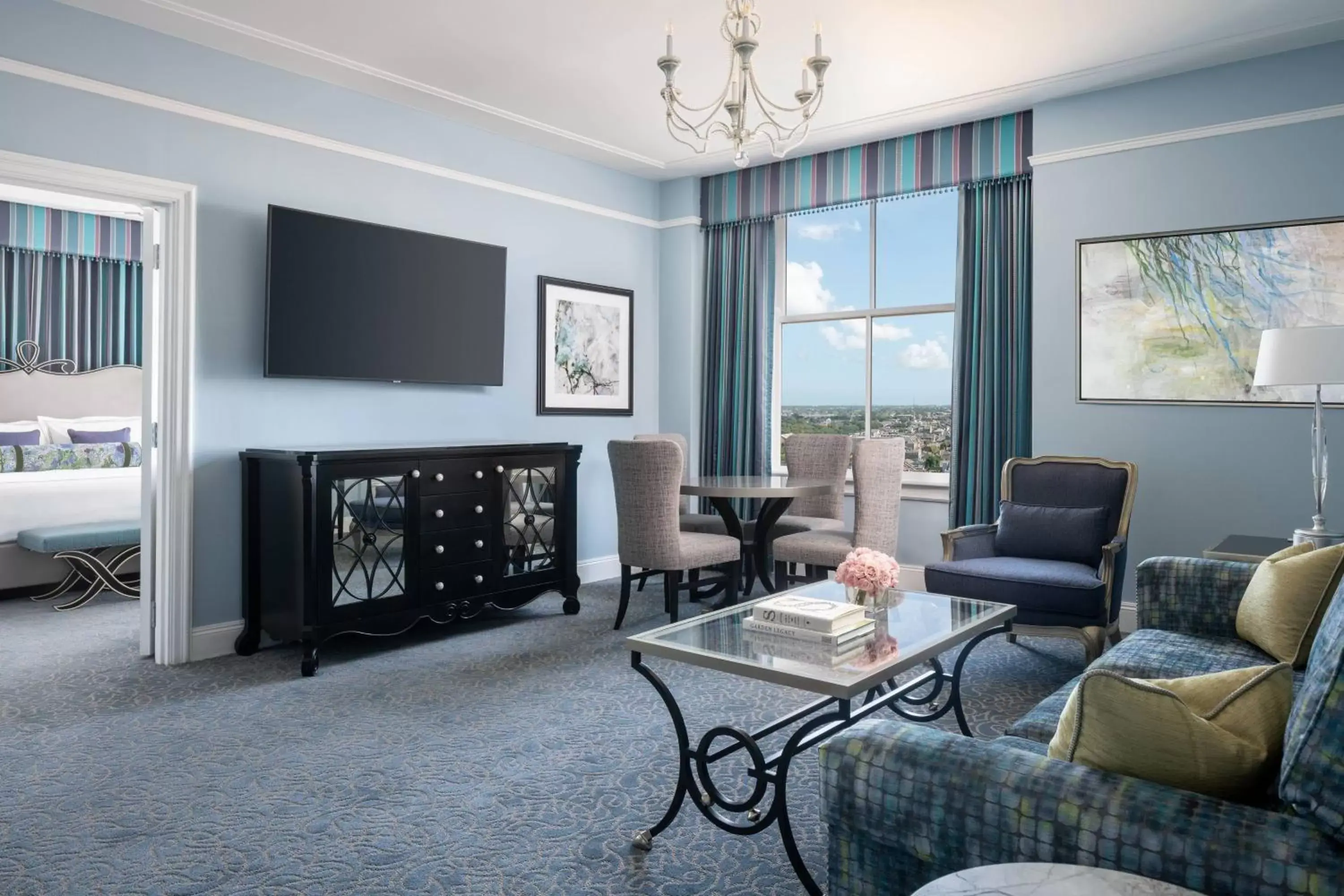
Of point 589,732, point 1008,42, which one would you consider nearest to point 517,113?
point 1008,42

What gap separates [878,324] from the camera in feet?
18.1

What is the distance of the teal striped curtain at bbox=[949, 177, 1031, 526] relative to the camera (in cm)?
476

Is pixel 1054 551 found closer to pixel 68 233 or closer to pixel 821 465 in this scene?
pixel 821 465

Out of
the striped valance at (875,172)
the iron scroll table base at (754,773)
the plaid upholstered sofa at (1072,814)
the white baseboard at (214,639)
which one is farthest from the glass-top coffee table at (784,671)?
the striped valance at (875,172)

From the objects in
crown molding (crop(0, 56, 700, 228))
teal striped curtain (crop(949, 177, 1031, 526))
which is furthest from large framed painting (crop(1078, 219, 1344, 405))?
crown molding (crop(0, 56, 700, 228))

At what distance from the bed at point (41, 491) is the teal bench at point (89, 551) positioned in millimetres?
78

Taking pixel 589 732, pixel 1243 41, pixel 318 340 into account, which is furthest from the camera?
pixel 318 340

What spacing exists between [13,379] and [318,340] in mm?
4155

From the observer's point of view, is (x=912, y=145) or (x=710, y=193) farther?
(x=710, y=193)

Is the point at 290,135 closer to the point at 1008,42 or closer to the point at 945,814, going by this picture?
the point at 1008,42

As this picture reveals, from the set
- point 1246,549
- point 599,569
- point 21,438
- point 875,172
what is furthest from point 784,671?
point 21,438

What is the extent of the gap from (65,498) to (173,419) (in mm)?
2037

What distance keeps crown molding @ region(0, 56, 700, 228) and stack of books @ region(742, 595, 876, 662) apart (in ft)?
10.6

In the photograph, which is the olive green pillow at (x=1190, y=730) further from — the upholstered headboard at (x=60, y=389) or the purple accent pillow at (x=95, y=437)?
the upholstered headboard at (x=60, y=389)
